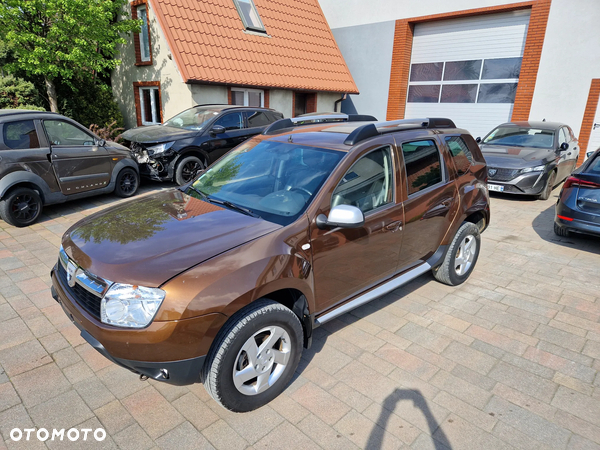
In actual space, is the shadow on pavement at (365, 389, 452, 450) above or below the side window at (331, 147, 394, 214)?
below

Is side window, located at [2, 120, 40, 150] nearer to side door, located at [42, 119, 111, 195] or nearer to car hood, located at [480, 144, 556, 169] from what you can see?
side door, located at [42, 119, 111, 195]

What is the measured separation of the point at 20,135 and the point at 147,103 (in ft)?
27.0

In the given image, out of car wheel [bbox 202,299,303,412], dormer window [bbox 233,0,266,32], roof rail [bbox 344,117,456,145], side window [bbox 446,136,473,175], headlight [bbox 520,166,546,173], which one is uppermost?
dormer window [bbox 233,0,266,32]

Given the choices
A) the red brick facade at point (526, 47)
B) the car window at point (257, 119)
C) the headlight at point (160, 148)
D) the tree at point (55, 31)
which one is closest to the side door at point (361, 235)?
the headlight at point (160, 148)

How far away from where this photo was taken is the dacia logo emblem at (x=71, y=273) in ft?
8.71

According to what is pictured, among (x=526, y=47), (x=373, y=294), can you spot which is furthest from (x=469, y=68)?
(x=373, y=294)

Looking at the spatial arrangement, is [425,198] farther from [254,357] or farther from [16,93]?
[16,93]

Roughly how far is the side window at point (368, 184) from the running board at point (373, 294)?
2.50 feet

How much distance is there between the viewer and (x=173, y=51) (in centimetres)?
1108

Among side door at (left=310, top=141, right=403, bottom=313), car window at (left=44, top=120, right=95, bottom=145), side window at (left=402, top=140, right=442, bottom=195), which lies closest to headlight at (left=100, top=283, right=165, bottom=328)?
side door at (left=310, top=141, right=403, bottom=313)

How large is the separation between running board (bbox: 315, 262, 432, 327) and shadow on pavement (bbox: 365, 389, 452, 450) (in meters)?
0.71

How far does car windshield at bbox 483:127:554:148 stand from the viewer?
31.0ft

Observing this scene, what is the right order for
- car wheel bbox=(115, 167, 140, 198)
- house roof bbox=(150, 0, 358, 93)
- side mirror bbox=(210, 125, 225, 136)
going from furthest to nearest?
house roof bbox=(150, 0, 358, 93) < side mirror bbox=(210, 125, 225, 136) < car wheel bbox=(115, 167, 140, 198)

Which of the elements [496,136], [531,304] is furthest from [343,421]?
[496,136]
